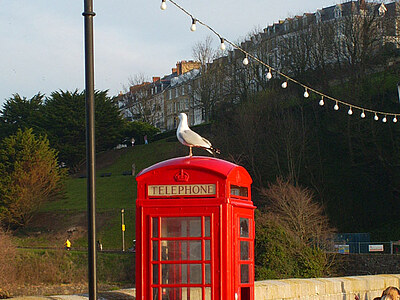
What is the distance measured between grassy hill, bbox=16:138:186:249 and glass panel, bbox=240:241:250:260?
125 feet

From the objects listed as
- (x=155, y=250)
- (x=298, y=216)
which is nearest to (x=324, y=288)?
(x=155, y=250)

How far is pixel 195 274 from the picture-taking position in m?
7.27

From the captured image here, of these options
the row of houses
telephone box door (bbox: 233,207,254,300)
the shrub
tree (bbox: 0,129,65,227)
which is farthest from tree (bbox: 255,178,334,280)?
tree (bbox: 0,129,65,227)

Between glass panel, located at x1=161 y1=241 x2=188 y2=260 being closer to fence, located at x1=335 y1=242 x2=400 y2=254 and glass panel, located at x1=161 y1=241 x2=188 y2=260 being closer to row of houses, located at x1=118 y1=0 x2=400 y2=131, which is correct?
fence, located at x1=335 y1=242 x2=400 y2=254

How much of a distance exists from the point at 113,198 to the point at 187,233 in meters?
49.6

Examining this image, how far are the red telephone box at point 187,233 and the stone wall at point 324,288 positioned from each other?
2312mm

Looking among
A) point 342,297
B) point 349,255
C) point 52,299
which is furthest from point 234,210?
point 349,255

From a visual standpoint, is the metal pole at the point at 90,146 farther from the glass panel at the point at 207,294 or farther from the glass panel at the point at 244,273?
the glass panel at the point at 244,273

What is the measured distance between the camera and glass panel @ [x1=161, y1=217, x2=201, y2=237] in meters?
7.25

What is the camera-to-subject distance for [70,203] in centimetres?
5681

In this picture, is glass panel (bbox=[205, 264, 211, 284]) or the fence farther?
the fence

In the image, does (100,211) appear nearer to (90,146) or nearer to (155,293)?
(155,293)

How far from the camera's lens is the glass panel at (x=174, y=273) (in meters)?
7.24

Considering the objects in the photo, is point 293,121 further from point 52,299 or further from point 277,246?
point 52,299
